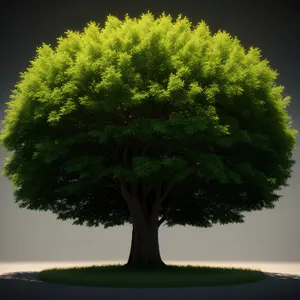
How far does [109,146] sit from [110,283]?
8.18 m

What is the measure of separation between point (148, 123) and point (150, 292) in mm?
8438

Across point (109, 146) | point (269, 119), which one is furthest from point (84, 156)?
point (269, 119)

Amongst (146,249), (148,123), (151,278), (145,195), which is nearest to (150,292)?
(151,278)

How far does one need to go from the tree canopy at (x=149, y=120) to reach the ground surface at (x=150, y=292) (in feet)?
17.8

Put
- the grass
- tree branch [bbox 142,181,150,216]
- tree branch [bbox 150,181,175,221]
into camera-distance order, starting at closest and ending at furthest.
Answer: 1. the grass
2. tree branch [bbox 150,181,175,221]
3. tree branch [bbox 142,181,150,216]

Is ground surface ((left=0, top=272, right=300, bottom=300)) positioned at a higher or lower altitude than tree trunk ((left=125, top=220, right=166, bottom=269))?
lower

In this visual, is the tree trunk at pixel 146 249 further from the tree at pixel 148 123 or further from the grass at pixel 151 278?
the grass at pixel 151 278

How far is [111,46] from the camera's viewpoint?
31.2m

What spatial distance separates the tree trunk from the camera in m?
33.6

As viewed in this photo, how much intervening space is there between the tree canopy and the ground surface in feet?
17.8

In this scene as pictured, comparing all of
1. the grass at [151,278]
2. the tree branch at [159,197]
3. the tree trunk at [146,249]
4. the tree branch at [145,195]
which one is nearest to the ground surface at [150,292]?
the grass at [151,278]

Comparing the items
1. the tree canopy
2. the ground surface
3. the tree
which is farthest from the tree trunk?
the ground surface

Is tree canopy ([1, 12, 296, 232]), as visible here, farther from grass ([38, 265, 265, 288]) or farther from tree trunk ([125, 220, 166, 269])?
grass ([38, 265, 265, 288])

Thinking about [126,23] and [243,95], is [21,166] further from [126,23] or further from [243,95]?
[243,95]
